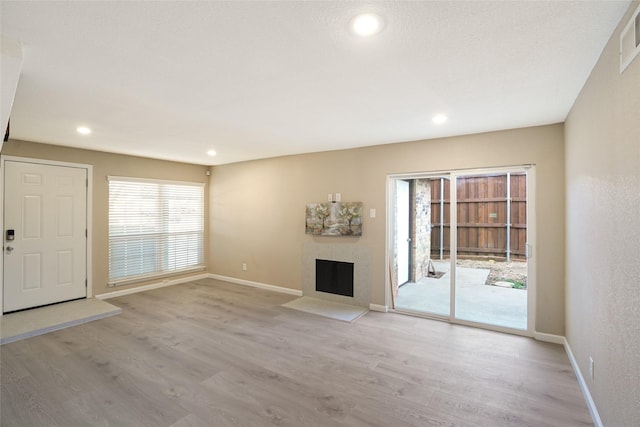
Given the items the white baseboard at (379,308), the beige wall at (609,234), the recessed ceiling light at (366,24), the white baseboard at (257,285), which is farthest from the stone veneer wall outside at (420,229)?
the recessed ceiling light at (366,24)

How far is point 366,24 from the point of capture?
5.40ft

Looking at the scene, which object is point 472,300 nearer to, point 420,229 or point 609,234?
point 420,229

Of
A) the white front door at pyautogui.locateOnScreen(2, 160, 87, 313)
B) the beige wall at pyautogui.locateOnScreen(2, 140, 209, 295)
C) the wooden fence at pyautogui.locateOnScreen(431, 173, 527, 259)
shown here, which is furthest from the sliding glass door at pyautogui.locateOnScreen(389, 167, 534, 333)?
the white front door at pyautogui.locateOnScreen(2, 160, 87, 313)

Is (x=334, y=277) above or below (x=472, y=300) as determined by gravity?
above

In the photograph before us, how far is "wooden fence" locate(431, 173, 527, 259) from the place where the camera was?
6287 mm

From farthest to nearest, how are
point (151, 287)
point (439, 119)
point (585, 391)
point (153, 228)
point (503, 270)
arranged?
point (503, 270), point (153, 228), point (151, 287), point (439, 119), point (585, 391)

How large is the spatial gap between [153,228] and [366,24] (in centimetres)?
551

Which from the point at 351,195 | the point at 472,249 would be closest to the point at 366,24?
the point at 351,195

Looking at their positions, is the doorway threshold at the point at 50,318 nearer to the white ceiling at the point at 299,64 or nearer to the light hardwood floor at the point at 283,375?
the light hardwood floor at the point at 283,375

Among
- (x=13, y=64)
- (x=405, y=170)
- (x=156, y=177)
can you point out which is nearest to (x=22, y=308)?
(x=156, y=177)

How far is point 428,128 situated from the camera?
12.0 feet

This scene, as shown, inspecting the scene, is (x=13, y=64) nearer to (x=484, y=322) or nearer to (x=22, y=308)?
(x=22, y=308)

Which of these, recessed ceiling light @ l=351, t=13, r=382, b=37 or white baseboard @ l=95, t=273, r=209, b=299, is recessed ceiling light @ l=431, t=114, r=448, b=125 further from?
white baseboard @ l=95, t=273, r=209, b=299

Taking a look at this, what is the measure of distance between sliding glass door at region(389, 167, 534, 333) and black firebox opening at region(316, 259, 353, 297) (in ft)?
2.23
